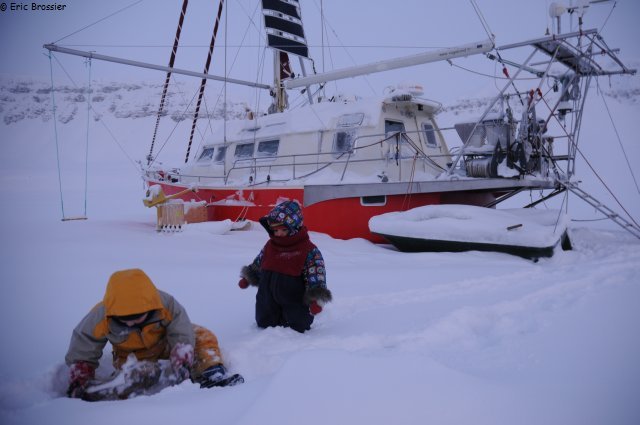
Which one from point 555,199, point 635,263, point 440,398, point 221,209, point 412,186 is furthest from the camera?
point 555,199

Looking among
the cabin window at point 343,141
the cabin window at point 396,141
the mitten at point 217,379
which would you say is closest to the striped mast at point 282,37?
the cabin window at point 343,141

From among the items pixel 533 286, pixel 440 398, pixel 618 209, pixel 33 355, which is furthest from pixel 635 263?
pixel 618 209

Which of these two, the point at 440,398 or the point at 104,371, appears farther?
the point at 104,371

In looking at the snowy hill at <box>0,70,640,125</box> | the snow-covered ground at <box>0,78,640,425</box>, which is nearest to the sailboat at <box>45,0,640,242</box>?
the snow-covered ground at <box>0,78,640,425</box>

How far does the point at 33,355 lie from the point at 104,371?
1.63 ft

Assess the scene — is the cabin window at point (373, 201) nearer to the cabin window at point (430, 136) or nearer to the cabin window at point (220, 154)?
the cabin window at point (430, 136)

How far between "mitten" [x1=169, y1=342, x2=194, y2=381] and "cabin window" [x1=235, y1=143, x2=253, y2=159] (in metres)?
7.74

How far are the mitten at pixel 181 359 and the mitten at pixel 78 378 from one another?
434 mm

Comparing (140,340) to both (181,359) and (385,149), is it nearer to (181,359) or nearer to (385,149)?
(181,359)

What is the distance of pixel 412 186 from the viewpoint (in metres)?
7.29

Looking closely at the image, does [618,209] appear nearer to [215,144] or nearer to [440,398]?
[215,144]

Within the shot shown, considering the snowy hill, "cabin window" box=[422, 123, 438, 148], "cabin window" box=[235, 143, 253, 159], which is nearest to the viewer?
"cabin window" box=[422, 123, 438, 148]

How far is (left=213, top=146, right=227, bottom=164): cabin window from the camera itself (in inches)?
416

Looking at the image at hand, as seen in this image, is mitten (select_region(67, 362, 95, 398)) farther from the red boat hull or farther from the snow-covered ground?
the red boat hull
